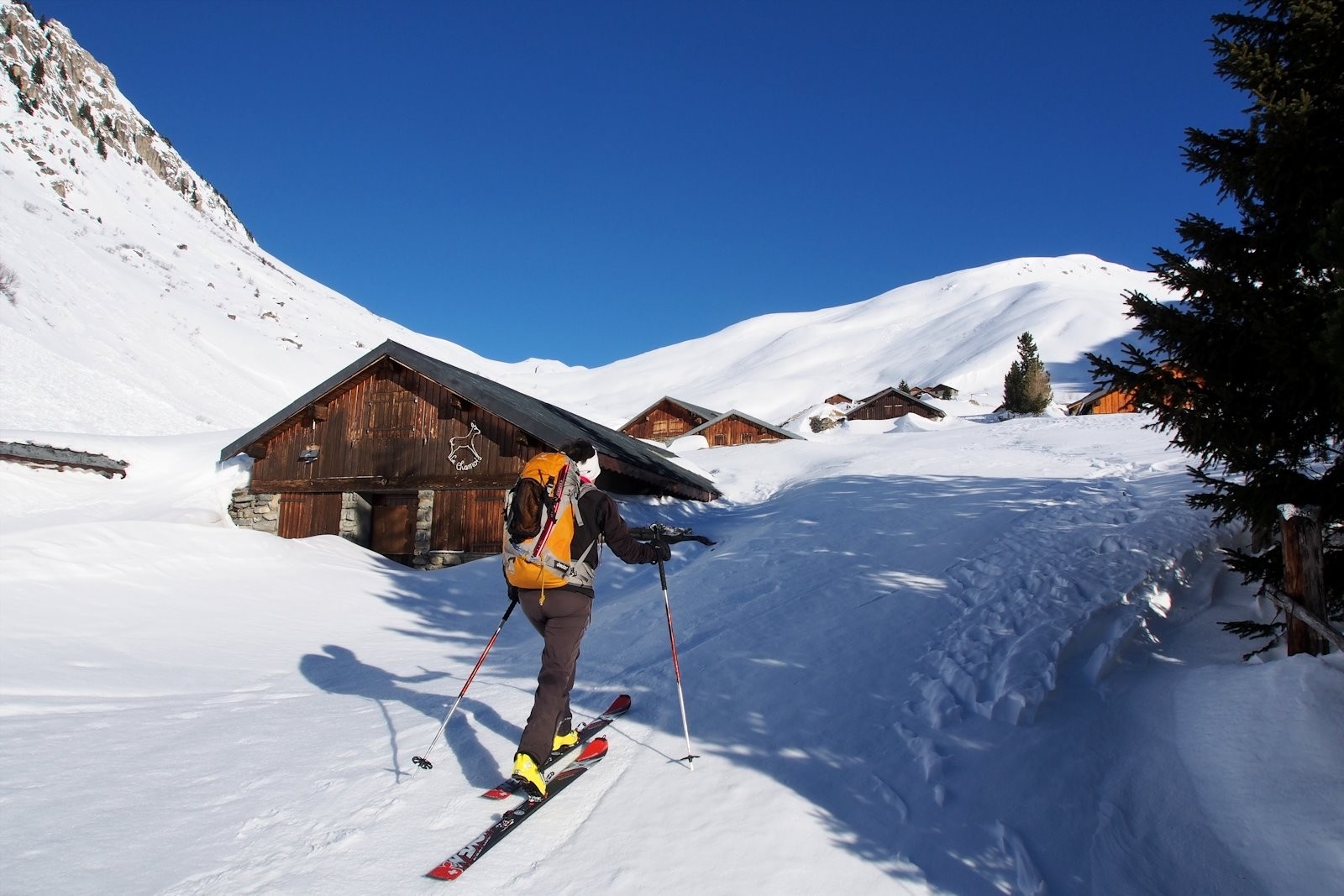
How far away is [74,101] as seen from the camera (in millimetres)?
83375

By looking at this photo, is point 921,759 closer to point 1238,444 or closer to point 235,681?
point 1238,444

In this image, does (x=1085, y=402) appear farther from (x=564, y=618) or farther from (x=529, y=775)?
(x=529, y=775)

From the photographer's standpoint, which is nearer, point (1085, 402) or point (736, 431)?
point (736, 431)

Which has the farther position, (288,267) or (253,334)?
(288,267)

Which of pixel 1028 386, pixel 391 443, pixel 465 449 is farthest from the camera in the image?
pixel 1028 386

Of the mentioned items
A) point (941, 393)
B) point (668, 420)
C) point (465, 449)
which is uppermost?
point (941, 393)

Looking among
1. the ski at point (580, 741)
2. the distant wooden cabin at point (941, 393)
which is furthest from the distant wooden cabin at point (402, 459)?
the distant wooden cabin at point (941, 393)

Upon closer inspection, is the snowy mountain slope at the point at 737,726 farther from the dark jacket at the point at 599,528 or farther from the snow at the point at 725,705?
the dark jacket at the point at 599,528

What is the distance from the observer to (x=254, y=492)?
58.2 feet

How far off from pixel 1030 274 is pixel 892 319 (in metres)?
41.6

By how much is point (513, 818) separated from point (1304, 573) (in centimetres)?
510

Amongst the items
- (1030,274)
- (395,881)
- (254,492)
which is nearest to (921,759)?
(395,881)

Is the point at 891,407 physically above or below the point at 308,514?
above

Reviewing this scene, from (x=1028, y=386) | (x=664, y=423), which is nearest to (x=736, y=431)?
(x=664, y=423)
